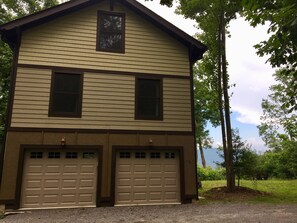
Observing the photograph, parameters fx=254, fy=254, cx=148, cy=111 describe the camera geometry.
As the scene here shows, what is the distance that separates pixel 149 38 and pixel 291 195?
987cm

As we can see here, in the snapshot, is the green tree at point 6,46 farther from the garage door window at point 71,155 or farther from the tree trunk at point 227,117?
the tree trunk at point 227,117

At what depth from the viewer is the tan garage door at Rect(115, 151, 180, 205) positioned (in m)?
10.5

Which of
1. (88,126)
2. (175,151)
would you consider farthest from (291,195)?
(88,126)

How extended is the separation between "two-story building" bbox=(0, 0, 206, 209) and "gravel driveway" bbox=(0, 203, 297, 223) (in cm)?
89

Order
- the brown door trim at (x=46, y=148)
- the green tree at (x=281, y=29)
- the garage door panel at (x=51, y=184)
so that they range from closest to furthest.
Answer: the green tree at (x=281, y=29) < the brown door trim at (x=46, y=148) < the garage door panel at (x=51, y=184)

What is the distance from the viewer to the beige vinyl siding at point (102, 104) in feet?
32.9

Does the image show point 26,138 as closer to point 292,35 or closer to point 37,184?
point 37,184

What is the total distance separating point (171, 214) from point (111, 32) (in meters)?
8.07

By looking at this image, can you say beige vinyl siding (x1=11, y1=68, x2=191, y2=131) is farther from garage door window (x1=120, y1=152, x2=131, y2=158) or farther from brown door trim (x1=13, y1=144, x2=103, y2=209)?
garage door window (x1=120, y1=152, x2=131, y2=158)

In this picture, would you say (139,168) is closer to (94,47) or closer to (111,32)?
(94,47)

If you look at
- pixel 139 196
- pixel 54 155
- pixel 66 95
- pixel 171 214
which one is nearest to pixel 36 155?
pixel 54 155

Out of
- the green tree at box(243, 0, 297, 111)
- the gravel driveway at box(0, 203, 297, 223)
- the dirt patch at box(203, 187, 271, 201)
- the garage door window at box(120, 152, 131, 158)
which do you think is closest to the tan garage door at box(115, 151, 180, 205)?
the garage door window at box(120, 152, 131, 158)

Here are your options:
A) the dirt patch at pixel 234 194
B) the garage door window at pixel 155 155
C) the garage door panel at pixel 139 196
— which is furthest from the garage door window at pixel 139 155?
the dirt patch at pixel 234 194

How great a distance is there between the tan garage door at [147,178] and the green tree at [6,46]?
911 centimetres
